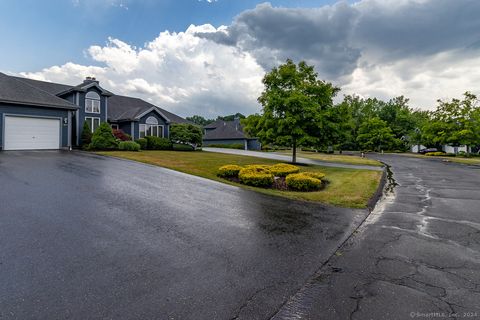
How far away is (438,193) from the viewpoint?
35.7 feet

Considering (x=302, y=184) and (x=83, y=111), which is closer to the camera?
(x=302, y=184)

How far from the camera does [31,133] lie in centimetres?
1845

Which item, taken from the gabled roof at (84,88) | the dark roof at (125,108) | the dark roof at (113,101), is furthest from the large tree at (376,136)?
the gabled roof at (84,88)

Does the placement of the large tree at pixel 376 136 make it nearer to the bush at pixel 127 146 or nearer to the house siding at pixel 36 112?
the bush at pixel 127 146

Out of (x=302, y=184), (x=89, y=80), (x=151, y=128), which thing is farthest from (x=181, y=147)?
(x=302, y=184)

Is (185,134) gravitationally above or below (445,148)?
above

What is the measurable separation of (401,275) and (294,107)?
14838 millimetres

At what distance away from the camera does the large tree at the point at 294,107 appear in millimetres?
17641

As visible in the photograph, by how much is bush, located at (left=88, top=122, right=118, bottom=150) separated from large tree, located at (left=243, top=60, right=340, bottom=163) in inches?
436

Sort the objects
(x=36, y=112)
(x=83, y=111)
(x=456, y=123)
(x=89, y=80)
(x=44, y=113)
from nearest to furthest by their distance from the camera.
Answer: (x=36, y=112) < (x=44, y=113) < (x=83, y=111) < (x=89, y=80) < (x=456, y=123)

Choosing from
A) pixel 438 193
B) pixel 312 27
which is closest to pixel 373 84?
pixel 312 27

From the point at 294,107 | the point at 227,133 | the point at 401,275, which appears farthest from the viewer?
the point at 227,133

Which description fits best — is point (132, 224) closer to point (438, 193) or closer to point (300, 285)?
point (300, 285)

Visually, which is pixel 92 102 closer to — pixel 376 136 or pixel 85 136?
pixel 85 136
